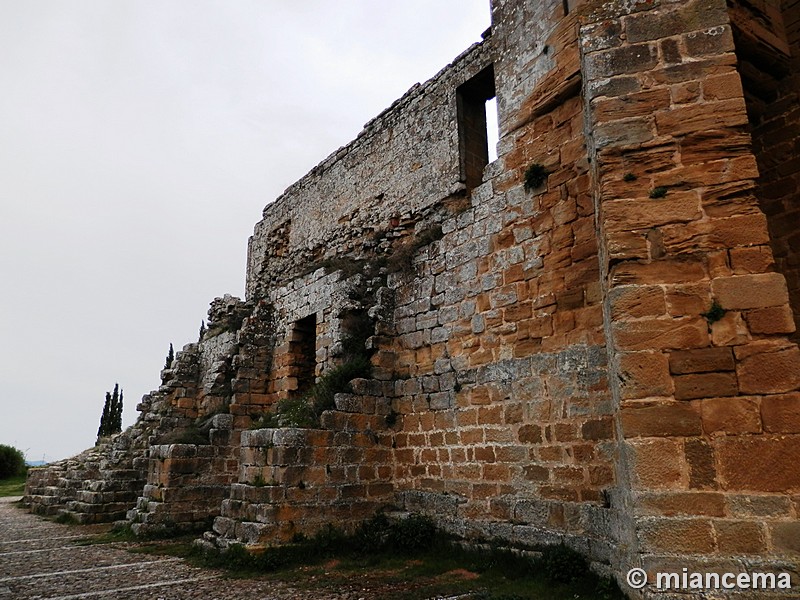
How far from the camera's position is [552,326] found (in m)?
6.71

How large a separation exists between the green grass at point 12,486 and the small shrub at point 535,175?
2274 centimetres

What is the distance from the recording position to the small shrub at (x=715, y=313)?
4086mm

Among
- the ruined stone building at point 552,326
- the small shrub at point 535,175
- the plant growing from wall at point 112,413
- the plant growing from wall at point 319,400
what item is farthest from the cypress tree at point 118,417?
the small shrub at point 535,175

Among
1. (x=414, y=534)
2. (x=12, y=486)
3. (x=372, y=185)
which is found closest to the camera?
(x=414, y=534)

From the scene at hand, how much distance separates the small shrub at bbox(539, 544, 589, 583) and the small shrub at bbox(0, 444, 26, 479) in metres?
29.9

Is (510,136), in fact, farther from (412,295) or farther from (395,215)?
(395,215)

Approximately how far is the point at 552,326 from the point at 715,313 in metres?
2.66

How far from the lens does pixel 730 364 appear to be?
13.1 ft

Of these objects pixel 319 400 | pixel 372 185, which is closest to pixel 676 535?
pixel 319 400

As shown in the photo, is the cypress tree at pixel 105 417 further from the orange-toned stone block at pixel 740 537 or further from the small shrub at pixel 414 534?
the orange-toned stone block at pixel 740 537

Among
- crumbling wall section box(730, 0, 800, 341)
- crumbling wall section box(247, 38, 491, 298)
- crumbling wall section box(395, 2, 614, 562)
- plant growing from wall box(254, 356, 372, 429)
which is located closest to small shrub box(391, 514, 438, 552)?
crumbling wall section box(395, 2, 614, 562)

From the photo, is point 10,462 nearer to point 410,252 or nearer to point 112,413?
point 112,413

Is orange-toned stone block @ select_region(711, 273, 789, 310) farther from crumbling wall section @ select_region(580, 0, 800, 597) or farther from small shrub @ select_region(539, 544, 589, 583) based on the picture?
small shrub @ select_region(539, 544, 589, 583)

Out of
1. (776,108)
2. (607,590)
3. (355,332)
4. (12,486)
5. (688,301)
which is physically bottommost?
(12,486)
